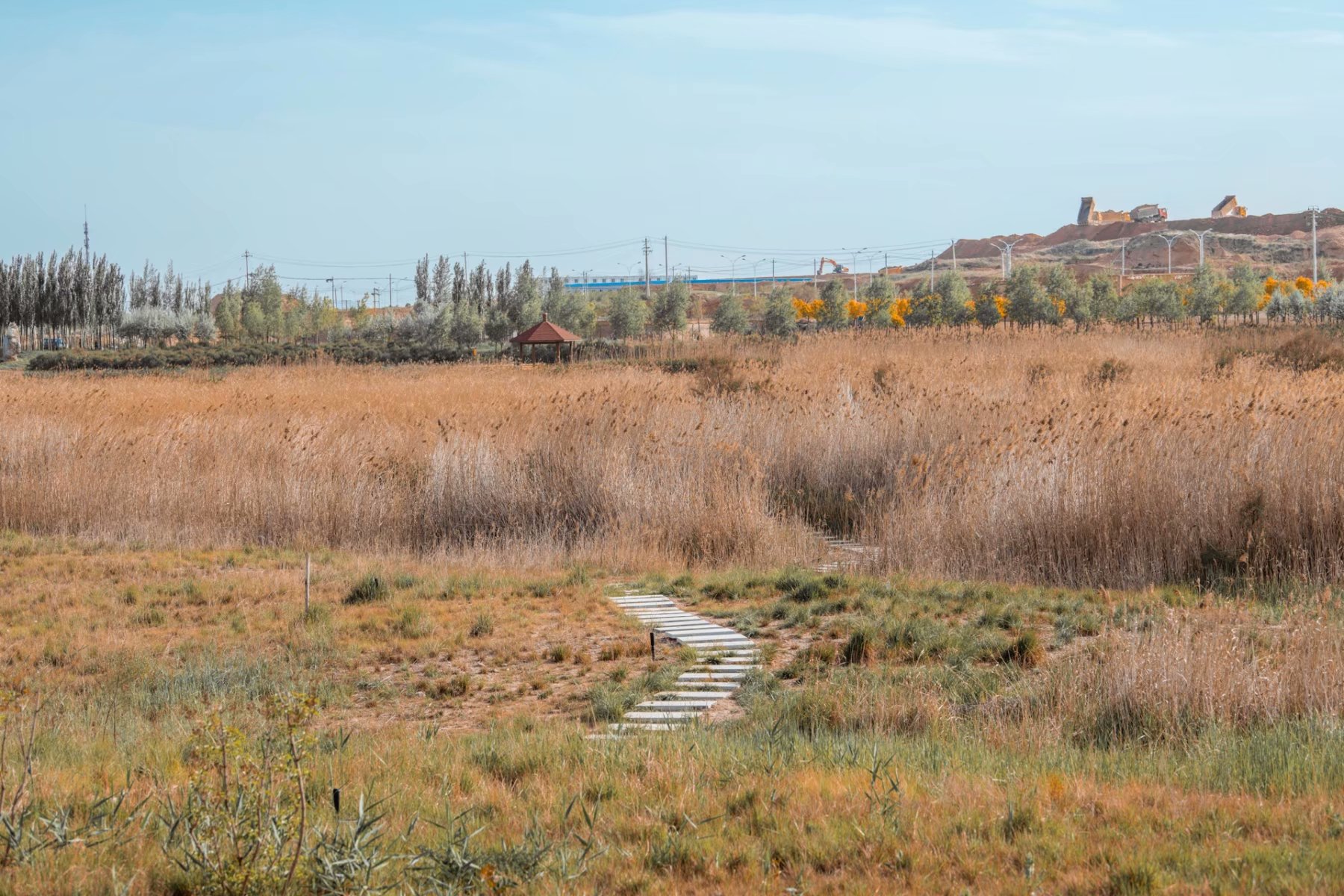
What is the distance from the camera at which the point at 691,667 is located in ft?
28.6

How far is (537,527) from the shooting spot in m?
14.3

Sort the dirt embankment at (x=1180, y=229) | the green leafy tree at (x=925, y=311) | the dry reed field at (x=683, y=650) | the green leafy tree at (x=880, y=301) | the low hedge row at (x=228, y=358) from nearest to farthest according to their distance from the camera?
the dry reed field at (x=683, y=650), the low hedge row at (x=228, y=358), the green leafy tree at (x=925, y=311), the green leafy tree at (x=880, y=301), the dirt embankment at (x=1180, y=229)

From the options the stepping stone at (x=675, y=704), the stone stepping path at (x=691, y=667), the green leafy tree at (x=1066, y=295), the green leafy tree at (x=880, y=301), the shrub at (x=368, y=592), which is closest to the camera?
the stone stepping path at (x=691, y=667)

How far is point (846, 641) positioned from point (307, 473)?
8.41 metres

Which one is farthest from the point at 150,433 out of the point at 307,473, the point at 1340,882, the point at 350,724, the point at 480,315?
the point at 480,315

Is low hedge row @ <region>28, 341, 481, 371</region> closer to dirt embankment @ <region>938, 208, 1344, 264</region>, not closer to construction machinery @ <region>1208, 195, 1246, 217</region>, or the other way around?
dirt embankment @ <region>938, 208, 1344, 264</region>

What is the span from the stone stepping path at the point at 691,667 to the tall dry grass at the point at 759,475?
2.26 m

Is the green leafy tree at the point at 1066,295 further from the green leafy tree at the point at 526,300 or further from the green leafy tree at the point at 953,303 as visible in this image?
the green leafy tree at the point at 526,300

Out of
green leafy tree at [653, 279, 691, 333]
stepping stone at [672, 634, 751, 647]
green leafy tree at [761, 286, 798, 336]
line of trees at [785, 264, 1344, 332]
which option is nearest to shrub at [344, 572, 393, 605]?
stepping stone at [672, 634, 751, 647]

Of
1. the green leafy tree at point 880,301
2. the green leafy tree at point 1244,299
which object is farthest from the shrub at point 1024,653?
the green leafy tree at point 1244,299

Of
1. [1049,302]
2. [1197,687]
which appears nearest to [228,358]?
[1049,302]

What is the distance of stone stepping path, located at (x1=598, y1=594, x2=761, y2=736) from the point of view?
734cm

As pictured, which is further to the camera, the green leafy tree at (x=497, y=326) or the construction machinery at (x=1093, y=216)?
the construction machinery at (x=1093, y=216)

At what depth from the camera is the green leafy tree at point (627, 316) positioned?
65.6 metres
